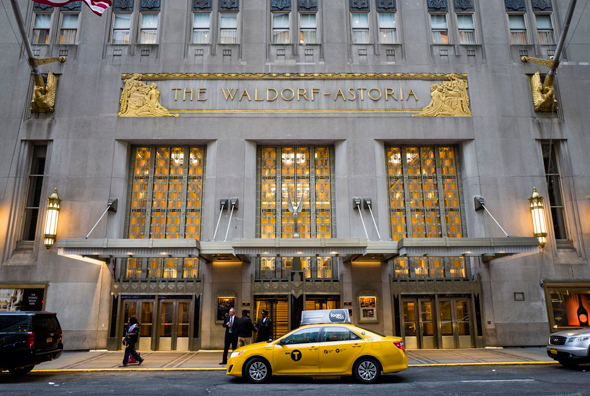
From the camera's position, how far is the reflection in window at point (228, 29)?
864 inches

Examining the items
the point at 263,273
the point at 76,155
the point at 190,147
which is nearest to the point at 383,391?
the point at 263,273

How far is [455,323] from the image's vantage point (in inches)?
745

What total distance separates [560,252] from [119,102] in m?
21.7

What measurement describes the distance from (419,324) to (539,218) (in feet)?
23.2

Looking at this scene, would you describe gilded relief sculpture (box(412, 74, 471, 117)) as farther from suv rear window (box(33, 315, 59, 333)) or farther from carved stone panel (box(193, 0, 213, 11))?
suv rear window (box(33, 315, 59, 333))

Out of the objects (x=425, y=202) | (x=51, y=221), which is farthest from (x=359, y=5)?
(x=51, y=221)

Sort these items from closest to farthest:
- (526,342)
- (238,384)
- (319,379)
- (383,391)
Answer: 1. (383,391)
2. (238,384)
3. (319,379)
4. (526,342)

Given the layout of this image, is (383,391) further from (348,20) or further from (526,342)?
(348,20)

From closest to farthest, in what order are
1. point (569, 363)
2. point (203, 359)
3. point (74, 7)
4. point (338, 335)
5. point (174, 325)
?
point (338, 335)
point (569, 363)
point (203, 359)
point (174, 325)
point (74, 7)

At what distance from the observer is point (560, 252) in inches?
765

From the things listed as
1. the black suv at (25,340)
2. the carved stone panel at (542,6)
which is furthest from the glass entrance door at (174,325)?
the carved stone panel at (542,6)

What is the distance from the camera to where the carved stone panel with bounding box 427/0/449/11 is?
22328mm

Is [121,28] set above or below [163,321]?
above

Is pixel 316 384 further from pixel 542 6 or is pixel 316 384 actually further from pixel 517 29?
pixel 542 6
